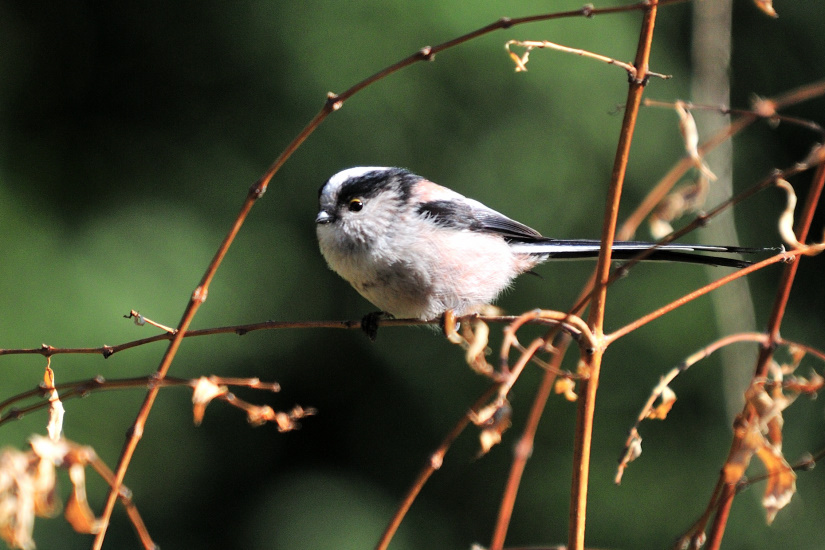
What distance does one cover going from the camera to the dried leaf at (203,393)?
1.03m

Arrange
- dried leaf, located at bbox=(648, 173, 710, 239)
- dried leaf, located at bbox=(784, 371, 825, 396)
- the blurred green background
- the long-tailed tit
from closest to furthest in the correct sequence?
1. dried leaf, located at bbox=(784, 371, 825, 396)
2. dried leaf, located at bbox=(648, 173, 710, 239)
3. the long-tailed tit
4. the blurred green background

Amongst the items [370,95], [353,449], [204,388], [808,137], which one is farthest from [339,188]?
[808,137]

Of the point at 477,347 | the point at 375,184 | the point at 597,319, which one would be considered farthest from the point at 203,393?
the point at 375,184

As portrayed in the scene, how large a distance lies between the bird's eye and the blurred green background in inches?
68.3

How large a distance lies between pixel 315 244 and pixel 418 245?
2.54 metres

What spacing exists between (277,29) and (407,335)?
194 cm

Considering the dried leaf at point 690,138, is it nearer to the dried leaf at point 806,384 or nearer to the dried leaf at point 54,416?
the dried leaf at point 806,384

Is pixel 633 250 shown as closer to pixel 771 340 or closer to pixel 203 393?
pixel 771 340

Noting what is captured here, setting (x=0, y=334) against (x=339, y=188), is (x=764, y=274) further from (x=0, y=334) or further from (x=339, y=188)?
(x=0, y=334)

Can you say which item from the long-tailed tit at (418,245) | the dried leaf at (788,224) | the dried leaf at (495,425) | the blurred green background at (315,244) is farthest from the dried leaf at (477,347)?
the blurred green background at (315,244)

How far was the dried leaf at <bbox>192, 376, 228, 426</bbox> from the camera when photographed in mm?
1025

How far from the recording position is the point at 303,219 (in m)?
4.95

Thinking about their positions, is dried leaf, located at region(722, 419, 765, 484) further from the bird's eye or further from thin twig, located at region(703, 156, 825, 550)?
the bird's eye

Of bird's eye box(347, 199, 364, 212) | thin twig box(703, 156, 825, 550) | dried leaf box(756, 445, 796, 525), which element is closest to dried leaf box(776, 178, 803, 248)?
thin twig box(703, 156, 825, 550)
